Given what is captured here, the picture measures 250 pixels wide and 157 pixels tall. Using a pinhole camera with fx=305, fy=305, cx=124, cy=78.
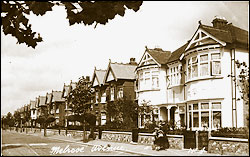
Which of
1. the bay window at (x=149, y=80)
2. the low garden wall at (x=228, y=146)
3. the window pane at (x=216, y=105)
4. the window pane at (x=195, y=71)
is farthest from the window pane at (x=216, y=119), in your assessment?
the bay window at (x=149, y=80)

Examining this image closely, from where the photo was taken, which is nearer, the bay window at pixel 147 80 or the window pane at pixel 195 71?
the window pane at pixel 195 71

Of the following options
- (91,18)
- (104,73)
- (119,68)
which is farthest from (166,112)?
(91,18)

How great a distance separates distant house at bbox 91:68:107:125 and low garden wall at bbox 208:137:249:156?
78.2 feet

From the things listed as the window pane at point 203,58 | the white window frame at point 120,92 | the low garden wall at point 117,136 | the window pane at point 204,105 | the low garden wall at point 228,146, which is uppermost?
the window pane at point 203,58

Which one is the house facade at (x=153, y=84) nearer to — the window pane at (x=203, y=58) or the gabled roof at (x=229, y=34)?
the window pane at (x=203, y=58)

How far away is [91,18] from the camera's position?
4965mm

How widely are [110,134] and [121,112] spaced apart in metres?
3.39

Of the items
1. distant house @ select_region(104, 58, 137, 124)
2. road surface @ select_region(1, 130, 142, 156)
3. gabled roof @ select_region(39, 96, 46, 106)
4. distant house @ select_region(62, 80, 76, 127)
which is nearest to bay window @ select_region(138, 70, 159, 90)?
distant house @ select_region(104, 58, 137, 124)

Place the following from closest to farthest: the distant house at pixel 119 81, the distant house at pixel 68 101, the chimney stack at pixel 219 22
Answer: the chimney stack at pixel 219 22 → the distant house at pixel 68 101 → the distant house at pixel 119 81

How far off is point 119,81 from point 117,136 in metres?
12.3

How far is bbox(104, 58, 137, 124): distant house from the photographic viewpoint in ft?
115

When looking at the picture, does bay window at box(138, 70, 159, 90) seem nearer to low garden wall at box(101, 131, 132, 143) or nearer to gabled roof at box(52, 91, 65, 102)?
low garden wall at box(101, 131, 132, 143)

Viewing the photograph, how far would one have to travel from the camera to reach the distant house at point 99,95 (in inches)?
1532

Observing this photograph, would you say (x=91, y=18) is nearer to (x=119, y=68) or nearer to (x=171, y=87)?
(x=171, y=87)
